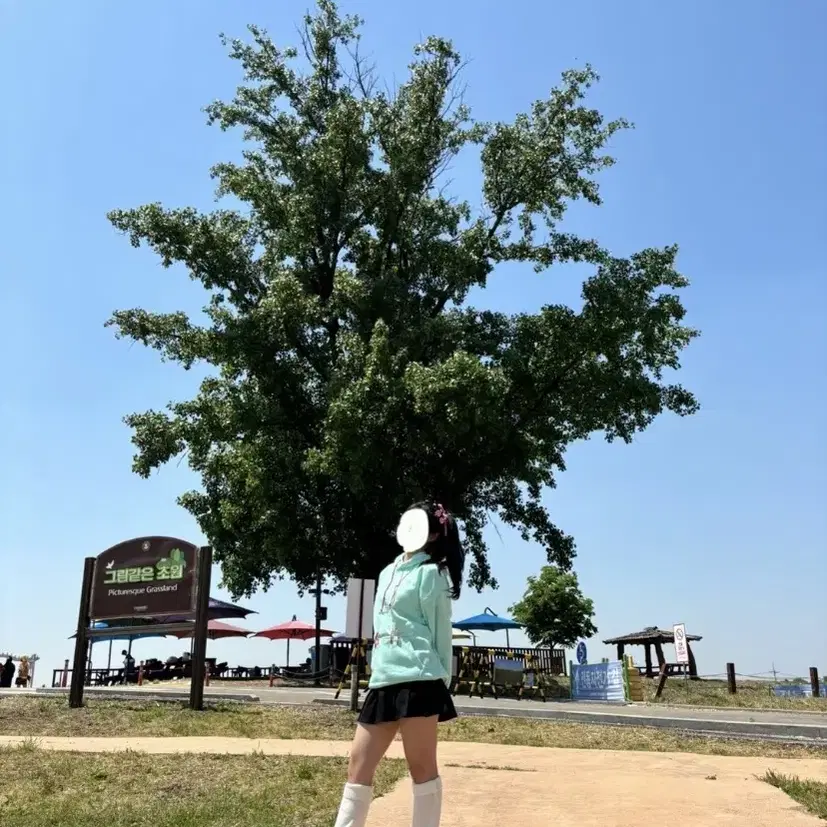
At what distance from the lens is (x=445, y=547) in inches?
165

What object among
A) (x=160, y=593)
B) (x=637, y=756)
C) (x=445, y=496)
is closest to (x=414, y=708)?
(x=637, y=756)

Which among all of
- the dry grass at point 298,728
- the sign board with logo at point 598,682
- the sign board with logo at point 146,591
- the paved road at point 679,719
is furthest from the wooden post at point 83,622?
the sign board with logo at point 598,682

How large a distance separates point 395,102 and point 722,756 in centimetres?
2188

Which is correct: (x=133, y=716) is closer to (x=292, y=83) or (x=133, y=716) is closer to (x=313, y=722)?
(x=313, y=722)

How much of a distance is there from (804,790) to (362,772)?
144 inches

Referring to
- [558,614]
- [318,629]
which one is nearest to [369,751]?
[318,629]

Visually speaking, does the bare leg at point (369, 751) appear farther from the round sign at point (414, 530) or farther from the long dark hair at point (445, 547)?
the round sign at point (414, 530)

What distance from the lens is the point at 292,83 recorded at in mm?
25969

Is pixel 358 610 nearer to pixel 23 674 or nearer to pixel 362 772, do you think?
pixel 362 772

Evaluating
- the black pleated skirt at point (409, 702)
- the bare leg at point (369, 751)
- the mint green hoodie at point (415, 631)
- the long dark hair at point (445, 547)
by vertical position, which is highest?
the long dark hair at point (445, 547)

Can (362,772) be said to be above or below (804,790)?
above

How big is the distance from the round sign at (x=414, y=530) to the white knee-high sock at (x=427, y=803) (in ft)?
3.52

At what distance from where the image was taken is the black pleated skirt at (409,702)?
12.5 ft

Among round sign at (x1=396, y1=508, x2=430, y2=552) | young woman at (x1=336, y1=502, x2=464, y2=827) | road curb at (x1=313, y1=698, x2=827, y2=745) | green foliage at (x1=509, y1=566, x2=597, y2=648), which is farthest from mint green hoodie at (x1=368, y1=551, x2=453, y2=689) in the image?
green foliage at (x1=509, y1=566, x2=597, y2=648)
